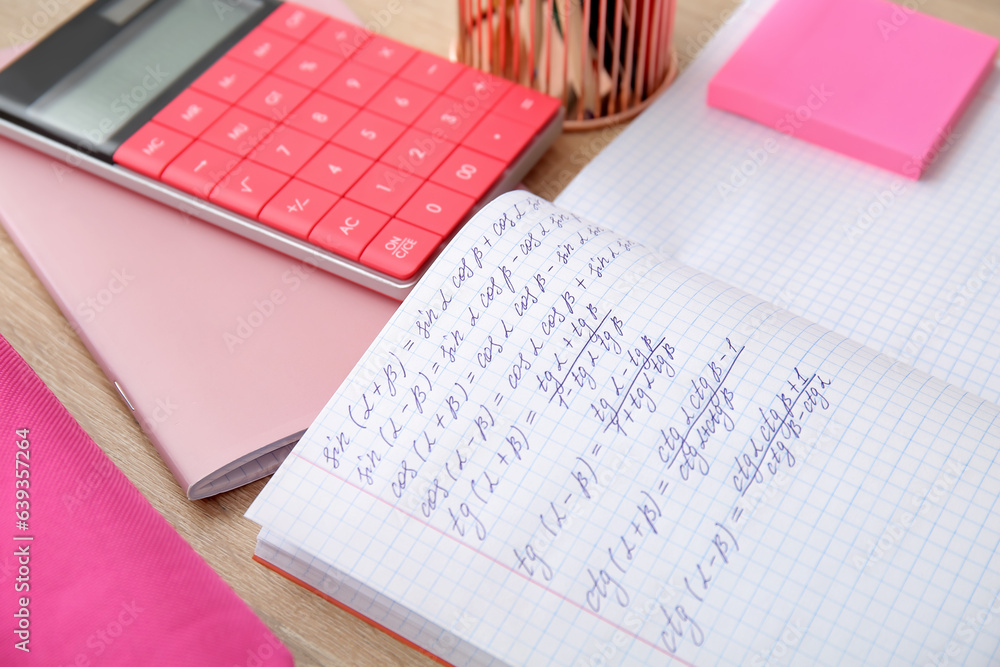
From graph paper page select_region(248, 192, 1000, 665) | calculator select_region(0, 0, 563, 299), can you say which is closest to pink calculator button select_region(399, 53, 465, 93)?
calculator select_region(0, 0, 563, 299)

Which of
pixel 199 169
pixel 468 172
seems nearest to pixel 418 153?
Result: pixel 468 172

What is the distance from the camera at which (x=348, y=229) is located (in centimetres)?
52

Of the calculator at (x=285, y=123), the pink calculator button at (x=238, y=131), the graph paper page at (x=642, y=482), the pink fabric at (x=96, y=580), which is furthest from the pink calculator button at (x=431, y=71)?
the pink fabric at (x=96, y=580)

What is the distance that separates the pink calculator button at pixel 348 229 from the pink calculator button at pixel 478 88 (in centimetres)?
12

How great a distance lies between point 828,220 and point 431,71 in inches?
11.3

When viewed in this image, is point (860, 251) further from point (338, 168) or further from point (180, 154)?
point (180, 154)

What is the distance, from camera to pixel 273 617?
0.42 meters

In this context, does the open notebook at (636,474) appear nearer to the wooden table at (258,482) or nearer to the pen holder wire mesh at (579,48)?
the wooden table at (258,482)

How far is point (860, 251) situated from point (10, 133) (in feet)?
1.84

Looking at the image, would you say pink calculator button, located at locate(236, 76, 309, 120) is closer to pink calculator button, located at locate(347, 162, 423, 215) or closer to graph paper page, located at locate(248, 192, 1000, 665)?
pink calculator button, located at locate(347, 162, 423, 215)

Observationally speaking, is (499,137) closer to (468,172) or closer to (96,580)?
(468,172)

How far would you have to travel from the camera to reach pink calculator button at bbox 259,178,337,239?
1.73 feet

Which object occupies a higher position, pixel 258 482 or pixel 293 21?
pixel 293 21

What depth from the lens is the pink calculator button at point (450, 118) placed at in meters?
0.58
